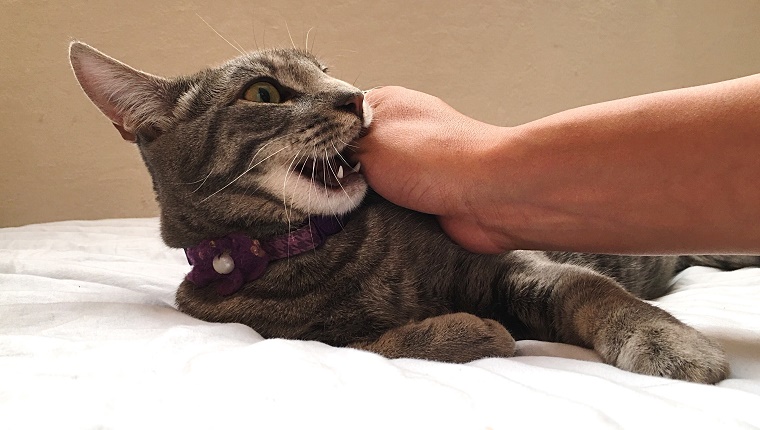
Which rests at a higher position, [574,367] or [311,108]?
[311,108]

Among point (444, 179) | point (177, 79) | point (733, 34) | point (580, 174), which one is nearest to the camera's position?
point (580, 174)

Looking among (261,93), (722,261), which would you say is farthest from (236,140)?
(722,261)

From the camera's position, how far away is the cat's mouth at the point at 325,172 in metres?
1.08

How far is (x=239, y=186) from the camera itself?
1.08 metres

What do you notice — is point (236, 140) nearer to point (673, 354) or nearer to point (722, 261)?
point (673, 354)

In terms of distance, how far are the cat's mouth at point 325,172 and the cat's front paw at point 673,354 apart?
593mm

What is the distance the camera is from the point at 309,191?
1060 mm

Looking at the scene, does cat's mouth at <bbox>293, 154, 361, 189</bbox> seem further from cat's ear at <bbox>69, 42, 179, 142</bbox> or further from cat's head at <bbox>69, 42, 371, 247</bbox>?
cat's ear at <bbox>69, 42, 179, 142</bbox>

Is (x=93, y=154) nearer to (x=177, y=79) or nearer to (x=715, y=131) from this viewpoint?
(x=177, y=79)

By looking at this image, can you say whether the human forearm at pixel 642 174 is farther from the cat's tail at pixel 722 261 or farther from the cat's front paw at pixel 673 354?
the cat's tail at pixel 722 261

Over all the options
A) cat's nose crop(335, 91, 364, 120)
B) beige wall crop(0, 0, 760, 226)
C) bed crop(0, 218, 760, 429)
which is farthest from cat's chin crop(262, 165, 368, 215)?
beige wall crop(0, 0, 760, 226)

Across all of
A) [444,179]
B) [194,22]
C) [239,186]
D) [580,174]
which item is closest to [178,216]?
[239,186]

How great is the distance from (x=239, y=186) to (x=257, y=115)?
15cm

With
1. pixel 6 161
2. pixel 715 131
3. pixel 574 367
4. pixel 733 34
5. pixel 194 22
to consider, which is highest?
pixel 733 34
